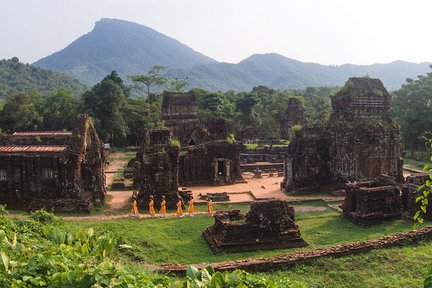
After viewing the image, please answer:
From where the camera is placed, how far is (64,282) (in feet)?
20.1

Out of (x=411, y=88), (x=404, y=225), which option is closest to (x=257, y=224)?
(x=404, y=225)

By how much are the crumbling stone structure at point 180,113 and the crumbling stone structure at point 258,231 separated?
1115 inches

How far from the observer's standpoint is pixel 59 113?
5241cm

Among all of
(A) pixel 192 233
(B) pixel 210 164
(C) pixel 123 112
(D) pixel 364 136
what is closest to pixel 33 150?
(A) pixel 192 233

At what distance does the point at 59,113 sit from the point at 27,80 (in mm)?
89659

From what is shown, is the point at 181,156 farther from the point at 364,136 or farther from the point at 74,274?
the point at 74,274

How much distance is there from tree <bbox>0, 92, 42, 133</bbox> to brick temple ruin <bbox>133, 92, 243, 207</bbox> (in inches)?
635

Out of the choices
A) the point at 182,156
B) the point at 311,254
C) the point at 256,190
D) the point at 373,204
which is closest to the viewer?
the point at 311,254

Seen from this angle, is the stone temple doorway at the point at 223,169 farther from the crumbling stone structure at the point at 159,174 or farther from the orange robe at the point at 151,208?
the orange robe at the point at 151,208

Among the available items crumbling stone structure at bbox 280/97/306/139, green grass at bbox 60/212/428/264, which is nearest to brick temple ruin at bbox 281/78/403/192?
green grass at bbox 60/212/428/264

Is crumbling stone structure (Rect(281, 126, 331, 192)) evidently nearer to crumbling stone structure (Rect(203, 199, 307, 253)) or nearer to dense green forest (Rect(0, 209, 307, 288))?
crumbling stone structure (Rect(203, 199, 307, 253))

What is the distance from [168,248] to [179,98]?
32.2 metres

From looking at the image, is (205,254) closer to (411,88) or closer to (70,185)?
(70,185)

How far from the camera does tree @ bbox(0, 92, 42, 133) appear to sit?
160ft
